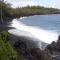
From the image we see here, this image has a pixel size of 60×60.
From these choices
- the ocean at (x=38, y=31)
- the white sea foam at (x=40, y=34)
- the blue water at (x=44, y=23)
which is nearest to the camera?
the white sea foam at (x=40, y=34)

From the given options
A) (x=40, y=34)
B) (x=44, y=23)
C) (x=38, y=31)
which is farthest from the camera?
(x=44, y=23)

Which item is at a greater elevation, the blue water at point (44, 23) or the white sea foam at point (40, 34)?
the white sea foam at point (40, 34)

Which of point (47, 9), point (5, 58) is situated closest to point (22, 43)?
point (5, 58)

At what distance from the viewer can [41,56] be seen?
2238 centimetres

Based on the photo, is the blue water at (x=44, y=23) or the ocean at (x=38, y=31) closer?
the ocean at (x=38, y=31)

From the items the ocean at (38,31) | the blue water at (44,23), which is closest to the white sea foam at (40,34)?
the ocean at (38,31)

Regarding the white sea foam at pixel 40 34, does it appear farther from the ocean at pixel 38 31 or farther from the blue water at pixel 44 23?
the blue water at pixel 44 23

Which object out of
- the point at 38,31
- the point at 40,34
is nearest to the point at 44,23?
the point at 38,31

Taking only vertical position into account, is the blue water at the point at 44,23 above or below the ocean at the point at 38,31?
below

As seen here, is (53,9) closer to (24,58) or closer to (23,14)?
(23,14)

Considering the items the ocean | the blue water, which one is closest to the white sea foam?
the ocean

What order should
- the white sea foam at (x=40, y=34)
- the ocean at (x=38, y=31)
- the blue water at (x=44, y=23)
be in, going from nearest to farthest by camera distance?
the white sea foam at (x=40, y=34) < the ocean at (x=38, y=31) < the blue water at (x=44, y=23)

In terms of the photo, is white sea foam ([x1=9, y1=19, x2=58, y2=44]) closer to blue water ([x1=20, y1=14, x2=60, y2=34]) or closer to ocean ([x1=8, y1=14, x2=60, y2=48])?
ocean ([x1=8, y1=14, x2=60, y2=48])

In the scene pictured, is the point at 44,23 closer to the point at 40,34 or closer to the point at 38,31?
the point at 38,31
